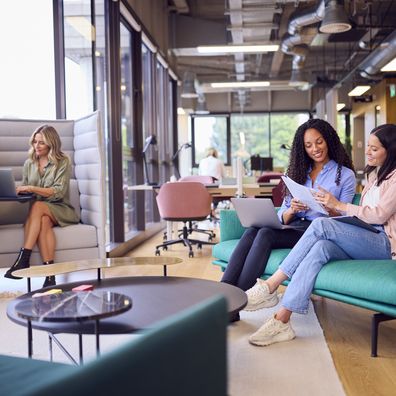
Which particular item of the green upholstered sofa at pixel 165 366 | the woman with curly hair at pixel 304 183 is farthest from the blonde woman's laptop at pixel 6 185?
the green upholstered sofa at pixel 165 366

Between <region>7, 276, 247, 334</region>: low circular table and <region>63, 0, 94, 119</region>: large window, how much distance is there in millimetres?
A: 3070

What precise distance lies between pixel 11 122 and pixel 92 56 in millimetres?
1592

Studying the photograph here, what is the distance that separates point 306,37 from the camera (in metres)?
9.12

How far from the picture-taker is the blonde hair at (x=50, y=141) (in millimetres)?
4109

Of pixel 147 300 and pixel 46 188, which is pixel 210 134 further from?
pixel 147 300

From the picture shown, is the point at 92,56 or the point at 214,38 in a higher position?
the point at 214,38

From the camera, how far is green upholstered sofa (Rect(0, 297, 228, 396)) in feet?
1.76

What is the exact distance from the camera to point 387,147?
9.30ft

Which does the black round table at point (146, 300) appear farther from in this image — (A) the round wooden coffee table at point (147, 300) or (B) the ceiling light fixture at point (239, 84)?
(B) the ceiling light fixture at point (239, 84)

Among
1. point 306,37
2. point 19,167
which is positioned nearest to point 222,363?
point 19,167

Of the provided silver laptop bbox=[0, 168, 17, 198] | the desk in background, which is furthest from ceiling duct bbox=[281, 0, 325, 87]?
silver laptop bbox=[0, 168, 17, 198]

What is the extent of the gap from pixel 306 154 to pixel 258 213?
19.4 inches

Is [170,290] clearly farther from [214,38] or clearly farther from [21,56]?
[214,38]

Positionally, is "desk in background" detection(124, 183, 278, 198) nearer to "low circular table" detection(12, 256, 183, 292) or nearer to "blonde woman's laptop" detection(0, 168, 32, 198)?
"blonde woman's laptop" detection(0, 168, 32, 198)
